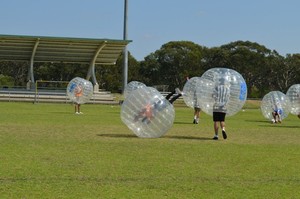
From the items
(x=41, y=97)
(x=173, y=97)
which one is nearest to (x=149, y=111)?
(x=173, y=97)

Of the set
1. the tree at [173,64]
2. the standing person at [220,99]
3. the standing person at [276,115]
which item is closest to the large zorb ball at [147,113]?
the standing person at [220,99]

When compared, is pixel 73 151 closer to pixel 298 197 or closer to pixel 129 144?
pixel 129 144

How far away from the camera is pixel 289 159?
33.5 ft

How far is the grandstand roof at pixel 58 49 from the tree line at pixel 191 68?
24.3m

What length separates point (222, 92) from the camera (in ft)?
45.6

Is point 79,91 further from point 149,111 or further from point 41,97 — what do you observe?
point 41,97

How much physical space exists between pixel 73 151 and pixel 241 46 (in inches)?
2934

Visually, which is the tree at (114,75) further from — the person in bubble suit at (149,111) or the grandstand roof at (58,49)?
the person in bubble suit at (149,111)

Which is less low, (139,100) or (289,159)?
(139,100)

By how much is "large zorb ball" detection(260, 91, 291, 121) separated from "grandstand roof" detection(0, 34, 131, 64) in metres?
27.0

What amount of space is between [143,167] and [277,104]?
17.2m

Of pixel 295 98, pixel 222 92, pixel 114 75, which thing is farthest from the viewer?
pixel 114 75

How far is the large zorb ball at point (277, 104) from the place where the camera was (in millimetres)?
24359

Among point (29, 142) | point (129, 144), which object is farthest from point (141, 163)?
point (29, 142)
